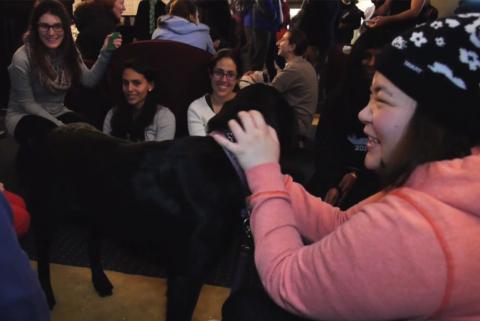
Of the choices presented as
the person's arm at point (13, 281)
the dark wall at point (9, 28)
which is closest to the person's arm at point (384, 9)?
the person's arm at point (13, 281)

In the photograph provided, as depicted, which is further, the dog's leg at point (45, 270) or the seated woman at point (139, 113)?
the seated woman at point (139, 113)

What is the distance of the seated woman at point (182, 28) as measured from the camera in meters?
3.84

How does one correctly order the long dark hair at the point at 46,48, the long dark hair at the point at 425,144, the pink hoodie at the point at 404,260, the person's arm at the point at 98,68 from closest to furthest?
the pink hoodie at the point at 404,260 < the long dark hair at the point at 425,144 < the long dark hair at the point at 46,48 < the person's arm at the point at 98,68

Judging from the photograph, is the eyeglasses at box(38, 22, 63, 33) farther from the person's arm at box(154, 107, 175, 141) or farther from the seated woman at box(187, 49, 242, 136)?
the seated woman at box(187, 49, 242, 136)

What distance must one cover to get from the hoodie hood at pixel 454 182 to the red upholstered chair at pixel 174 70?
2266 mm

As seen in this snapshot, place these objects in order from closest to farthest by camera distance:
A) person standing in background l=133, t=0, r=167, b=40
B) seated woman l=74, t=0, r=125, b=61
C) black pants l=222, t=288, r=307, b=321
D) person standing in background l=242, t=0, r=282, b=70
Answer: black pants l=222, t=288, r=307, b=321 < seated woman l=74, t=0, r=125, b=61 < person standing in background l=133, t=0, r=167, b=40 < person standing in background l=242, t=0, r=282, b=70

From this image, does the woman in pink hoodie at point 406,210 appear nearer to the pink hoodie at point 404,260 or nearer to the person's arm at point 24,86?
the pink hoodie at point 404,260

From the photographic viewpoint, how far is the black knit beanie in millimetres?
842

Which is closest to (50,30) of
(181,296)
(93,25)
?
(93,25)

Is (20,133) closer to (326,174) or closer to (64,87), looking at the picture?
(64,87)

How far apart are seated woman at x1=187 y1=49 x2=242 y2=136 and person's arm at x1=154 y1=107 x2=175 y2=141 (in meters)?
0.12

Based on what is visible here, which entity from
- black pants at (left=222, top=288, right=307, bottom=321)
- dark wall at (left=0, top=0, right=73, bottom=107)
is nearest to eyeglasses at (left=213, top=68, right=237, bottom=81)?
black pants at (left=222, top=288, right=307, bottom=321)

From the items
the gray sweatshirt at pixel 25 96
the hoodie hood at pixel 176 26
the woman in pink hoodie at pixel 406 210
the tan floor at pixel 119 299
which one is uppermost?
the woman in pink hoodie at pixel 406 210

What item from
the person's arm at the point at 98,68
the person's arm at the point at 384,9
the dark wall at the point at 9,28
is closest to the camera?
the person's arm at the point at 98,68
